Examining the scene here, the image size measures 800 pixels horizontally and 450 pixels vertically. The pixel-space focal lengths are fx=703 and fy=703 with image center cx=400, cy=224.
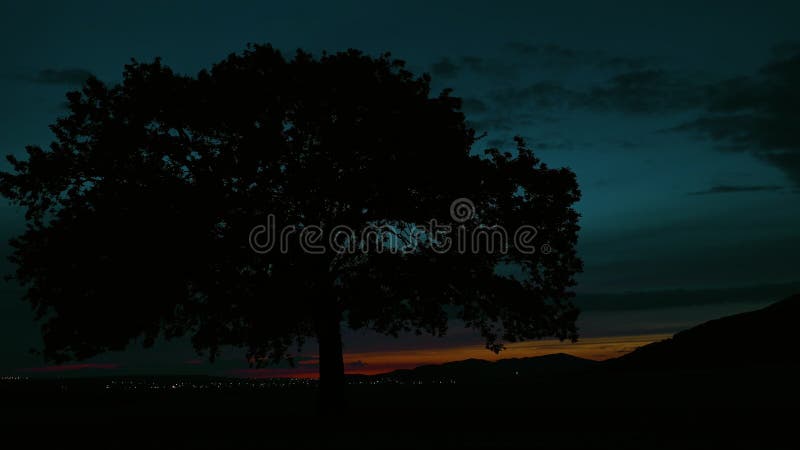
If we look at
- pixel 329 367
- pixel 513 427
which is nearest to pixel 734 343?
pixel 513 427

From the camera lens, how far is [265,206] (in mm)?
23859

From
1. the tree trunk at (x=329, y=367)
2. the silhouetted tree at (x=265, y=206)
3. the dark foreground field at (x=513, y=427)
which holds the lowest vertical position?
the dark foreground field at (x=513, y=427)

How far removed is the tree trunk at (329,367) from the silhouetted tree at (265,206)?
2.5 inches

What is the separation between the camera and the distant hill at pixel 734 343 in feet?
438

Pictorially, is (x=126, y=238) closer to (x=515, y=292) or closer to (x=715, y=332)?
(x=515, y=292)

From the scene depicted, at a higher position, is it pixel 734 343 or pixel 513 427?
pixel 734 343

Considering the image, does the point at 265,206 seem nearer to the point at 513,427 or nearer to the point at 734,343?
the point at 513,427

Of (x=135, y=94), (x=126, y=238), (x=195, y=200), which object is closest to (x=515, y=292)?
(x=195, y=200)

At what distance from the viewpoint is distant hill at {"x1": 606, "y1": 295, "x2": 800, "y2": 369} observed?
13350cm

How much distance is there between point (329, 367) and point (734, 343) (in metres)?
147

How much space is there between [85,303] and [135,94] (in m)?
7.50

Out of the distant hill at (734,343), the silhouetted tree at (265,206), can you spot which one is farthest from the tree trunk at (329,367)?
the distant hill at (734,343)

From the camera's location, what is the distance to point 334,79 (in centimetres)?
2455

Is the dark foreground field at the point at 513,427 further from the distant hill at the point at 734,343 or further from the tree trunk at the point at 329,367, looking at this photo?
the distant hill at the point at 734,343
